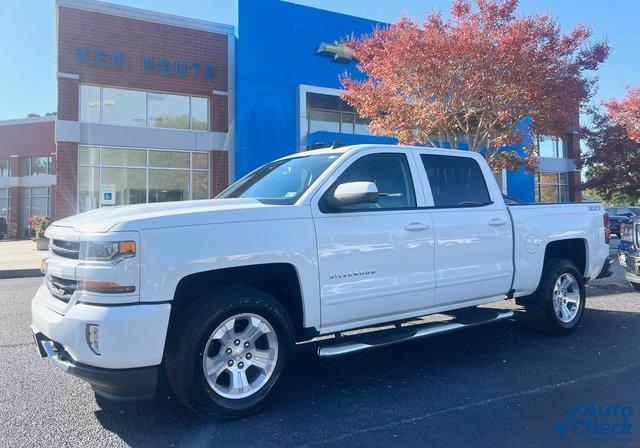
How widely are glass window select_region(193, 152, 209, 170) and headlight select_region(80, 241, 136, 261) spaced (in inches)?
638

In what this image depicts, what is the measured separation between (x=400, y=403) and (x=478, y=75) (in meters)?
9.06

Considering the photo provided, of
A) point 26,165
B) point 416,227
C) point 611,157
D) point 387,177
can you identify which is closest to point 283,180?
A: point 387,177

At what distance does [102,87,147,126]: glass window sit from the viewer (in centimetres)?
1772

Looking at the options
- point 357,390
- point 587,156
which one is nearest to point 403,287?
point 357,390

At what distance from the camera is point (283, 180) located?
4605 mm

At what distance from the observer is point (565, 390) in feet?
13.6

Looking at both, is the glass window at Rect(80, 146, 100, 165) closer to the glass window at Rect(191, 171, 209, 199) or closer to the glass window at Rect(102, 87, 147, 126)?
the glass window at Rect(102, 87, 147, 126)

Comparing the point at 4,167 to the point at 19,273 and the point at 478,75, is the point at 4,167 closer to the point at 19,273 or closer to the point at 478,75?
the point at 19,273

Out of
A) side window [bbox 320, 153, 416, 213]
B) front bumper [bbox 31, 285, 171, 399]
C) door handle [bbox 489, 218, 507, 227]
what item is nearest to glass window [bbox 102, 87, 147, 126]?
side window [bbox 320, 153, 416, 213]

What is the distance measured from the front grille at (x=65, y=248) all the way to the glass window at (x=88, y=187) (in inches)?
590

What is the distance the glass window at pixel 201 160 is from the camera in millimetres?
19056

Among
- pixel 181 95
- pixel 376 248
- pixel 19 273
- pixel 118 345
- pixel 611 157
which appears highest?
pixel 181 95

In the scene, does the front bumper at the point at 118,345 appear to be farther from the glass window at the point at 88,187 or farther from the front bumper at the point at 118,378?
the glass window at the point at 88,187

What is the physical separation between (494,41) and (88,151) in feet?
43.9
